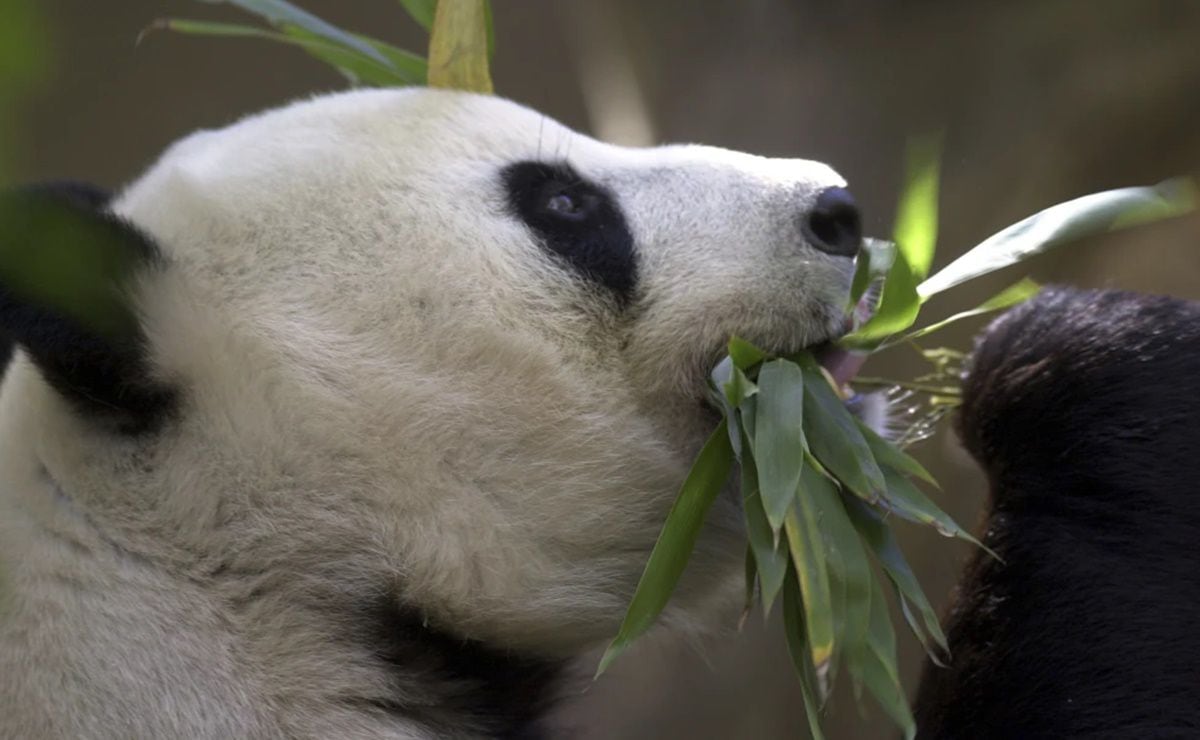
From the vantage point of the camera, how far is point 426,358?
6.50ft

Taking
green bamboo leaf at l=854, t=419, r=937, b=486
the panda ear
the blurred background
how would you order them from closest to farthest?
the panda ear → green bamboo leaf at l=854, t=419, r=937, b=486 → the blurred background

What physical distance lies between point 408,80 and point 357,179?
73cm

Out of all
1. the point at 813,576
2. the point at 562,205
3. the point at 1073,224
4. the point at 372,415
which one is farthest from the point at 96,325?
the point at 1073,224

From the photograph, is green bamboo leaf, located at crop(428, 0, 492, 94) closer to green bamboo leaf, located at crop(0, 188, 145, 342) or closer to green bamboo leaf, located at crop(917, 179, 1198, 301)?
green bamboo leaf, located at crop(0, 188, 145, 342)

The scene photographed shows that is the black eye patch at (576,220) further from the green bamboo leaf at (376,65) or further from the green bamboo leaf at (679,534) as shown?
the green bamboo leaf at (376,65)

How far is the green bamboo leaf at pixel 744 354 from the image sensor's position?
190 centimetres

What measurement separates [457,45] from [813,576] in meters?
1.22

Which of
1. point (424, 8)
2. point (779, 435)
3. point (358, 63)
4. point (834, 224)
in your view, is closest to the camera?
point (779, 435)

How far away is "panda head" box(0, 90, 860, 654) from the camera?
188cm

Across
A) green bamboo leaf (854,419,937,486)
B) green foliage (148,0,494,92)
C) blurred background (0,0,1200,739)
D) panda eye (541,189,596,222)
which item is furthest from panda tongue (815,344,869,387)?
blurred background (0,0,1200,739)

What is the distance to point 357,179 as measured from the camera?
2072 millimetres

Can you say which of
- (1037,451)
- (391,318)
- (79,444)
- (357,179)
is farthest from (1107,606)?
(79,444)

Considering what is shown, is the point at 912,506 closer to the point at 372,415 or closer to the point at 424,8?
the point at 372,415

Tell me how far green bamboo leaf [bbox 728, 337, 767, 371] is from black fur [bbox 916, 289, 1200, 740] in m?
0.71
